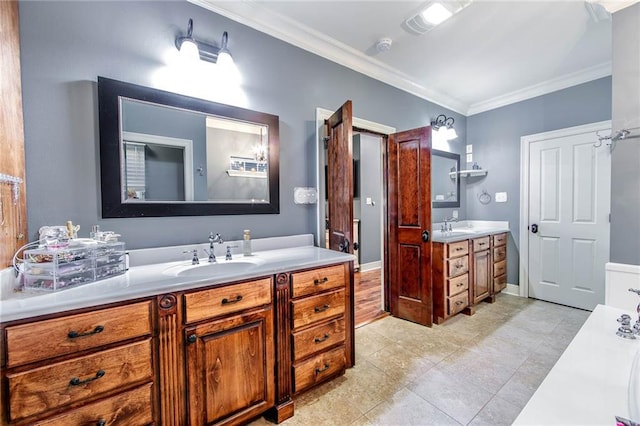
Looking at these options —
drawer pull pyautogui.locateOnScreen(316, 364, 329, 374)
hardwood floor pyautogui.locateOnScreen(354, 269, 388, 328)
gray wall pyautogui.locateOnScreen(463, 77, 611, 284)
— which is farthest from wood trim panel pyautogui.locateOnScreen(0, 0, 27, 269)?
gray wall pyautogui.locateOnScreen(463, 77, 611, 284)

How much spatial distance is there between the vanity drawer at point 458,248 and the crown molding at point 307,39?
1.86m

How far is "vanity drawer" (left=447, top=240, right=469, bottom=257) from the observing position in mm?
2570

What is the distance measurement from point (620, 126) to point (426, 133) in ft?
4.09

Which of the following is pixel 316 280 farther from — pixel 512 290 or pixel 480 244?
pixel 512 290

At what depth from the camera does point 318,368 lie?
1618 millimetres

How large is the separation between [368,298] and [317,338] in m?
1.89

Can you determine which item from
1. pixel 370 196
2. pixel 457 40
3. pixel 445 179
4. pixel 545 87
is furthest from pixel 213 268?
pixel 545 87

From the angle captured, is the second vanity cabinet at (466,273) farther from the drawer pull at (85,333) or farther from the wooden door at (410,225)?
the drawer pull at (85,333)

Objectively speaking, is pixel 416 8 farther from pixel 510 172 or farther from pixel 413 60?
pixel 510 172

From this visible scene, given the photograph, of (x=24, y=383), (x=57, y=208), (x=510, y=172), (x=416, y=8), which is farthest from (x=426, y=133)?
(x=24, y=383)

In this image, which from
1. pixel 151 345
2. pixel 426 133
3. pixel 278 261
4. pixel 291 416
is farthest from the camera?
pixel 426 133

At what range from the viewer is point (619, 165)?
1554 mm

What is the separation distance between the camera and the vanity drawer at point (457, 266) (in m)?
Answer: 2.58

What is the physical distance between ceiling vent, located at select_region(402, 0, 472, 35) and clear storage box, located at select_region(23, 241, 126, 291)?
2.47 meters
